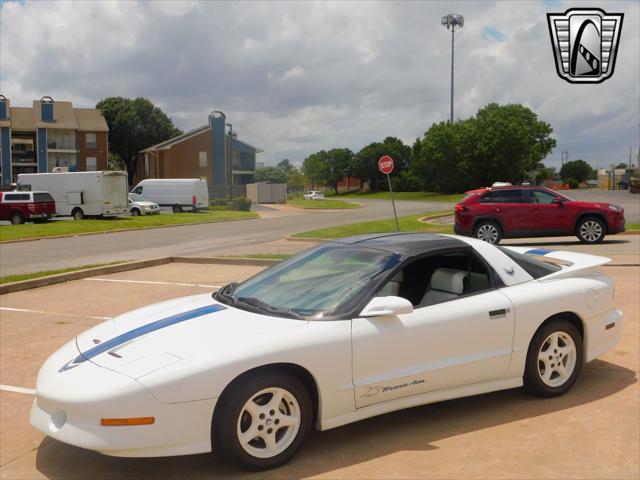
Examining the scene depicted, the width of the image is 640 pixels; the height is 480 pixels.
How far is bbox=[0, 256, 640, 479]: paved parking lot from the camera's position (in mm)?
3740

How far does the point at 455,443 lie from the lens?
410 cm

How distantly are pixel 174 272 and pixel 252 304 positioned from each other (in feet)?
28.5

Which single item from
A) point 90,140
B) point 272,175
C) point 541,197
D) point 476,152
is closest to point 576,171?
point 272,175

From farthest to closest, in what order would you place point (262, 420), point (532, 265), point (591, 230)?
1. point (591, 230)
2. point (532, 265)
3. point (262, 420)

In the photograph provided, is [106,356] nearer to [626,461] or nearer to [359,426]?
[359,426]

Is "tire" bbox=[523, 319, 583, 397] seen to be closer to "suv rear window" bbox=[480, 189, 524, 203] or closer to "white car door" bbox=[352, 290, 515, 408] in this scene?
"white car door" bbox=[352, 290, 515, 408]

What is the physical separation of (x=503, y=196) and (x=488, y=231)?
104 cm

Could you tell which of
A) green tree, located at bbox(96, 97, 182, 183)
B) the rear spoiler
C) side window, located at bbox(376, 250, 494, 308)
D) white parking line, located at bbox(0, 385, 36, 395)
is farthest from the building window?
side window, located at bbox(376, 250, 494, 308)

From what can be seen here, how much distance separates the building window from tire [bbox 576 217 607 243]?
6531 centimetres

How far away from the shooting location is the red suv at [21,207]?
105 ft

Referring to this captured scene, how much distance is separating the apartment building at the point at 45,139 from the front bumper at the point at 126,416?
70643 mm

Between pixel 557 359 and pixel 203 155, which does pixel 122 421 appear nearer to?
pixel 557 359

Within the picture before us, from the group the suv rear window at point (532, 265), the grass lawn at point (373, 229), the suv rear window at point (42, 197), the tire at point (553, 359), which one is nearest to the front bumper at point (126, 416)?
the tire at point (553, 359)

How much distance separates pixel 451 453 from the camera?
3951 millimetres
